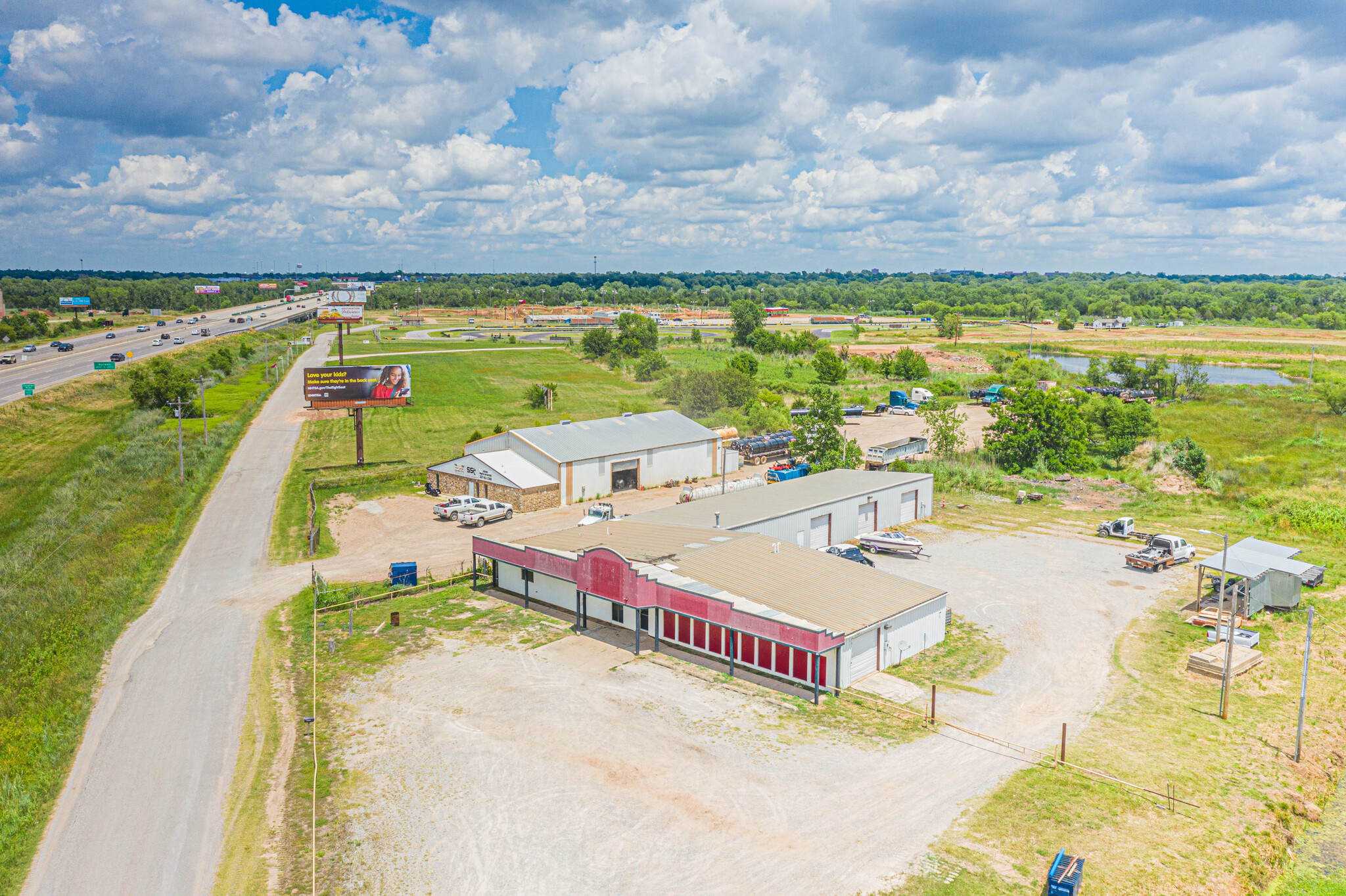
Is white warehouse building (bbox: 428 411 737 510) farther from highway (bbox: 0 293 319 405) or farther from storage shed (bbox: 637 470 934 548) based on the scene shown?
highway (bbox: 0 293 319 405)

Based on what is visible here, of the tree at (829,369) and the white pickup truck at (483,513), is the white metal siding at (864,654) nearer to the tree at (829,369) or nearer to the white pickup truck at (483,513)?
the white pickup truck at (483,513)

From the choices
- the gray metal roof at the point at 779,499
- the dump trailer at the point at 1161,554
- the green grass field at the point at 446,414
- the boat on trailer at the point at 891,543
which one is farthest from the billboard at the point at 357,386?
the dump trailer at the point at 1161,554

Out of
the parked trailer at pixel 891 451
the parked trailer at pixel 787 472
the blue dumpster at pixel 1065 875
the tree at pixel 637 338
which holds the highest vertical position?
the tree at pixel 637 338

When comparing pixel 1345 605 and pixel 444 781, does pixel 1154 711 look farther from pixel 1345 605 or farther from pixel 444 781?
pixel 444 781

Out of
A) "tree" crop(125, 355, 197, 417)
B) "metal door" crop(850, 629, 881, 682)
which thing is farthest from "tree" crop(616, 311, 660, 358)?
"metal door" crop(850, 629, 881, 682)

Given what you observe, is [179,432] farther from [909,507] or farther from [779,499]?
[909,507]

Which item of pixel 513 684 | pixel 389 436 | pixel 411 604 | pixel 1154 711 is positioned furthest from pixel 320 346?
pixel 1154 711
